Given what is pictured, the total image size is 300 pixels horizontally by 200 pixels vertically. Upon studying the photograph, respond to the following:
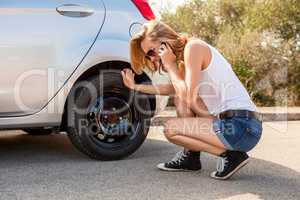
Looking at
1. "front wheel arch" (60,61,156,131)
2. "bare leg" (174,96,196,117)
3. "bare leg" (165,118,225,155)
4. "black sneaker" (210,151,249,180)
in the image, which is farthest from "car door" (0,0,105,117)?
"black sneaker" (210,151,249,180)

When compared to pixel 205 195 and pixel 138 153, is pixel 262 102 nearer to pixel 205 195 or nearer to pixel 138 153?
pixel 138 153

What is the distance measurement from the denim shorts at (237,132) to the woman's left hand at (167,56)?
0.50 metres

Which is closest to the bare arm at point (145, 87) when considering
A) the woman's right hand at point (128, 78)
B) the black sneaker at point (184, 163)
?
the woman's right hand at point (128, 78)

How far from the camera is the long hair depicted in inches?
154

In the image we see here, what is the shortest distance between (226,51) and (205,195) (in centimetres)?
882

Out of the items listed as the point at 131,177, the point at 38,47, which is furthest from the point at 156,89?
the point at 38,47

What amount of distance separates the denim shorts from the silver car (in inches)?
34.3

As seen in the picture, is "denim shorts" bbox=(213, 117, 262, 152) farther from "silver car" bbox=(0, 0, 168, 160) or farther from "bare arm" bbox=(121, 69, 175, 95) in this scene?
"silver car" bbox=(0, 0, 168, 160)

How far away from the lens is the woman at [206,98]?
392cm

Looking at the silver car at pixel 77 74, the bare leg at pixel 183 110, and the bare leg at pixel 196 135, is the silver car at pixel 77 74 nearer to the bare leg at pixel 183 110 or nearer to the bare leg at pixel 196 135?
the bare leg at pixel 183 110

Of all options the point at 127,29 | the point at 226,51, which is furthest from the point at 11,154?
the point at 226,51

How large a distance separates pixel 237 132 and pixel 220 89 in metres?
0.33

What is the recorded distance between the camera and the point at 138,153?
5035mm

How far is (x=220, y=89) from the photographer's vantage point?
401 centimetres
